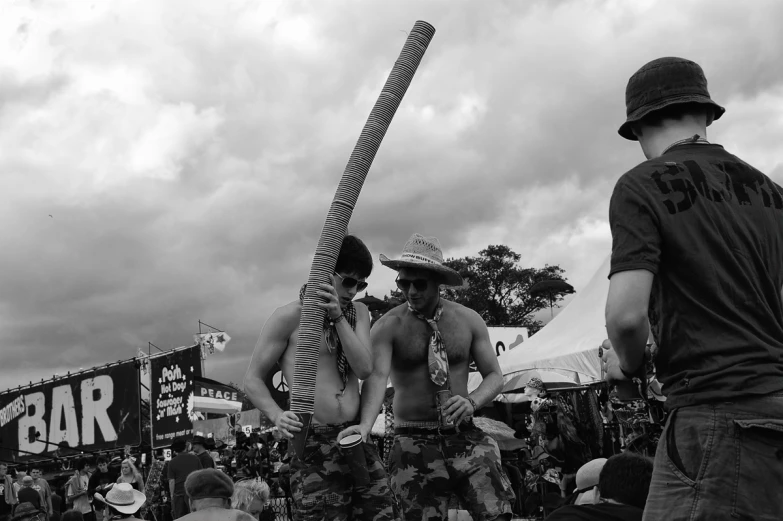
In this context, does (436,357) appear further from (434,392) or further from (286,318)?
(286,318)

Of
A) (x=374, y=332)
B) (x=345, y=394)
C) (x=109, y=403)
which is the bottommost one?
(x=345, y=394)

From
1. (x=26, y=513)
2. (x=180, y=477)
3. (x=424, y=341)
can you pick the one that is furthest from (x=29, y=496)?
(x=424, y=341)

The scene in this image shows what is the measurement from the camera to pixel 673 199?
6.89ft

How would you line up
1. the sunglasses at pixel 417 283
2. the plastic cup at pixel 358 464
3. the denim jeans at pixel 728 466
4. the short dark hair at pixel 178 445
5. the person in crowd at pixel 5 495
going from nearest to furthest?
1. the denim jeans at pixel 728 466
2. the plastic cup at pixel 358 464
3. the sunglasses at pixel 417 283
4. the short dark hair at pixel 178 445
5. the person in crowd at pixel 5 495

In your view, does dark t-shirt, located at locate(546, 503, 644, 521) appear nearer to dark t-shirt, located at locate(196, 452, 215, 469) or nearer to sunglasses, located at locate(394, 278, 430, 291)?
sunglasses, located at locate(394, 278, 430, 291)

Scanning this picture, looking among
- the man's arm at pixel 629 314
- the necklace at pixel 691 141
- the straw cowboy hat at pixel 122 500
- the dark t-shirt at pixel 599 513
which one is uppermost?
the necklace at pixel 691 141

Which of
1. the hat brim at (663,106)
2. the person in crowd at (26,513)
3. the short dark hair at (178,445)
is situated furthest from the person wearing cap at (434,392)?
the short dark hair at (178,445)

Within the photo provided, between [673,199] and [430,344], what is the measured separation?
2836 mm

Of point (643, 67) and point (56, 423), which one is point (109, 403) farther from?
point (643, 67)

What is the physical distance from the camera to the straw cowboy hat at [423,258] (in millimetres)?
4777

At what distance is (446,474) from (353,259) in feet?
4.81

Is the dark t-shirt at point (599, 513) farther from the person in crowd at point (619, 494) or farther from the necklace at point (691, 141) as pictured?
the necklace at point (691, 141)

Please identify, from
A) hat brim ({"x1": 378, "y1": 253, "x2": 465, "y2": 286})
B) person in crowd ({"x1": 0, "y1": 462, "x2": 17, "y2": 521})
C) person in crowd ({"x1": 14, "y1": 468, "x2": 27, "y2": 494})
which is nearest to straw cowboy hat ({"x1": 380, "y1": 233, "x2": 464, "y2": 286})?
hat brim ({"x1": 378, "y1": 253, "x2": 465, "y2": 286})

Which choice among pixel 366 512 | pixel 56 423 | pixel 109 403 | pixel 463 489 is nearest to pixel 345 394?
pixel 366 512
